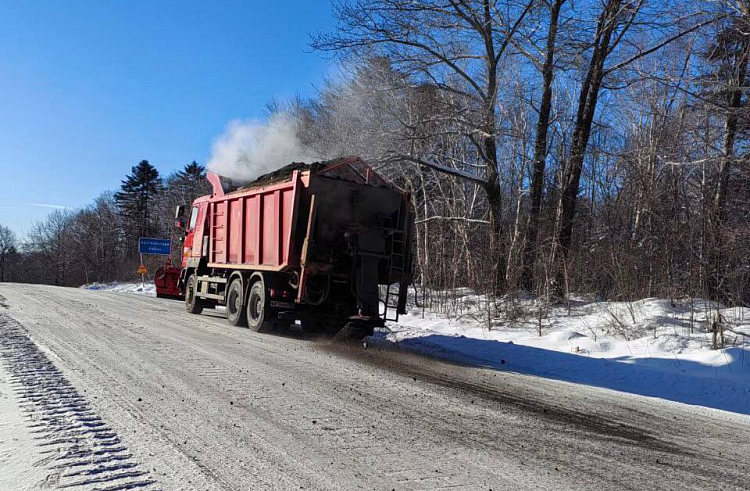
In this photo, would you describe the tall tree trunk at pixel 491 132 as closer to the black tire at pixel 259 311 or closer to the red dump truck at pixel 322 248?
the red dump truck at pixel 322 248

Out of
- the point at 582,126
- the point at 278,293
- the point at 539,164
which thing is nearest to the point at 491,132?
the point at 539,164

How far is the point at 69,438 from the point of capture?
3867mm

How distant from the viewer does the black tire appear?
10.9 m

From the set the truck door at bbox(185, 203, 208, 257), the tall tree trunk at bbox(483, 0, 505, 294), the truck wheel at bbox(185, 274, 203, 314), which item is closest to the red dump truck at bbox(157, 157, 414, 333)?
the truck door at bbox(185, 203, 208, 257)

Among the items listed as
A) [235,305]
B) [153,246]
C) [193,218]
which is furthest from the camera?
[153,246]

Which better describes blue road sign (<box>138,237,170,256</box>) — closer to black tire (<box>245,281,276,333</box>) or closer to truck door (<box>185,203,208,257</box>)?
truck door (<box>185,203,208,257</box>)

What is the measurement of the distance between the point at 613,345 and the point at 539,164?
7.67m

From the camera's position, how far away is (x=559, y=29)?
15.1 meters

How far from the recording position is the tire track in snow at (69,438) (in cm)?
317

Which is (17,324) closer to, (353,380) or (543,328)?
(353,380)

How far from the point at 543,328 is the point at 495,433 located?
783cm

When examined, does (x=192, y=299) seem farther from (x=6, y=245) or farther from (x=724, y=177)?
(x=6, y=245)

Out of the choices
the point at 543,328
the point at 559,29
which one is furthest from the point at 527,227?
the point at 559,29

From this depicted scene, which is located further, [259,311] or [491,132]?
[491,132]
